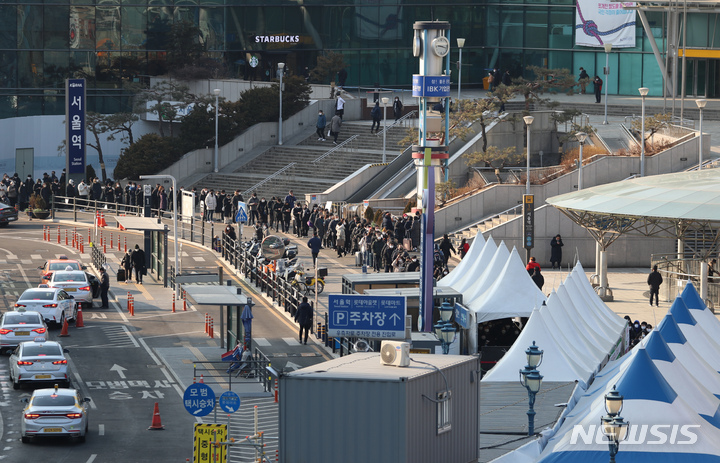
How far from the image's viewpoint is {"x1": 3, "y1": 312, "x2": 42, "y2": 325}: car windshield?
38.1 meters

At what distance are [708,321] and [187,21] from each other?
5839 centimetres

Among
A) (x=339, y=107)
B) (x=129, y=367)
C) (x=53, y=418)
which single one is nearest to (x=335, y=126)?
(x=339, y=107)

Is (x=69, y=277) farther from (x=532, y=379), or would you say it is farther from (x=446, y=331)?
(x=532, y=379)

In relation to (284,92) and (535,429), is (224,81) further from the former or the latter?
(535,429)

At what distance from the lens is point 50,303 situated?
41.6m

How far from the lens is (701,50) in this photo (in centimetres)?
7894

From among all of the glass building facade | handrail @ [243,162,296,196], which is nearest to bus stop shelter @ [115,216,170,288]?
→ handrail @ [243,162,296,196]

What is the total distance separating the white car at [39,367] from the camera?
3381 cm

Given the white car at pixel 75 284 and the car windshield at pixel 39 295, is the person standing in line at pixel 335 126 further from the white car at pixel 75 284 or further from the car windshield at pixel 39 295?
the car windshield at pixel 39 295

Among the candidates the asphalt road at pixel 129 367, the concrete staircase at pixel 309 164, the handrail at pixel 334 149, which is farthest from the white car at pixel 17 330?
the handrail at pixel 334 149

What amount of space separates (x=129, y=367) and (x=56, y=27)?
5194 cm

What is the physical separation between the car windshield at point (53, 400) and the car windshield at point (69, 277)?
16.4 meters

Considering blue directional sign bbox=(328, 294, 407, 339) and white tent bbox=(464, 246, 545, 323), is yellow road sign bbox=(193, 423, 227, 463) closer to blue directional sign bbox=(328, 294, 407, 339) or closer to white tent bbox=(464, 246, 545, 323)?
blue directional sign bbox=(328, 294, 407, 339)

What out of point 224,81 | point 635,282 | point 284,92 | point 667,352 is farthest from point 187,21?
point 667,352
